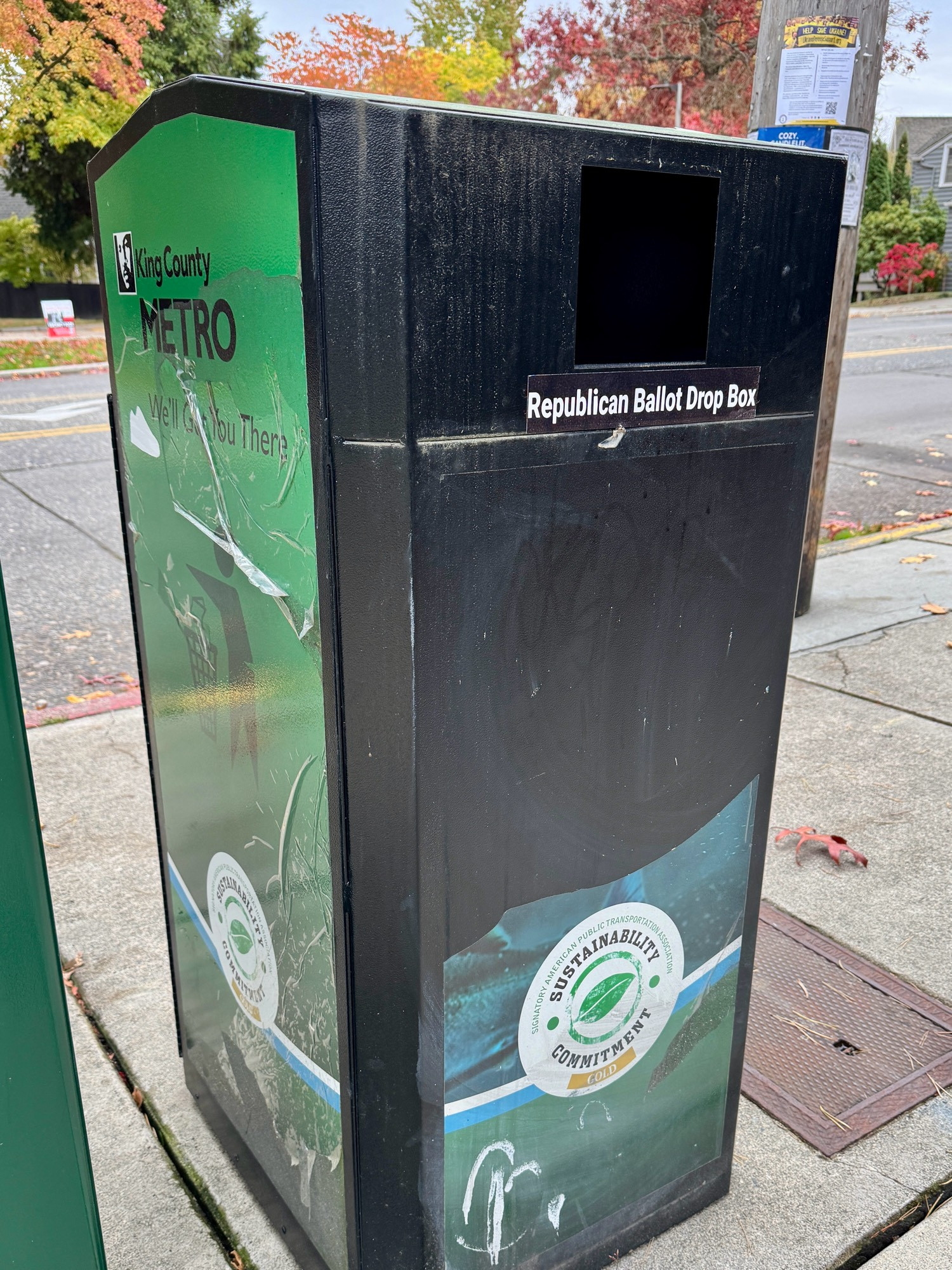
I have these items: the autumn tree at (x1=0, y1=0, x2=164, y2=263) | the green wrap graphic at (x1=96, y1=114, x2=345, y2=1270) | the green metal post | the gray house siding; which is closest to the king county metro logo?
the green wrap graphic at (x1=96, y1=114, x2=345, y2=1270)

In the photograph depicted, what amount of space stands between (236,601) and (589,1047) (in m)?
0.93

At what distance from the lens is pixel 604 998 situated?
1.69 m

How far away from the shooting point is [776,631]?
172cm

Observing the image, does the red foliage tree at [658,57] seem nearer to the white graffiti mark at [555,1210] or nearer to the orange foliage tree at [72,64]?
the orange foliage tree at [72,64]

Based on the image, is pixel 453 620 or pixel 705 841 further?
pixel 705 841

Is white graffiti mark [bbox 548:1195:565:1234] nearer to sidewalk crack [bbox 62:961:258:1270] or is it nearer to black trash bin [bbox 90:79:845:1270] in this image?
black trash bin [bbox 90:79:845:1270]

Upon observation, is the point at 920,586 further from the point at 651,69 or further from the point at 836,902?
the point at 651,69

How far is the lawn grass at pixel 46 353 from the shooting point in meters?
17.5

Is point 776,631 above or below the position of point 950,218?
below

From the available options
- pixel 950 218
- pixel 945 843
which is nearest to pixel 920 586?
pixel 945 843

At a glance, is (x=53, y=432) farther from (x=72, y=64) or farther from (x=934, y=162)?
(x=934, y=162)

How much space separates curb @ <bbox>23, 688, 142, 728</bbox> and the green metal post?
3.02 metres

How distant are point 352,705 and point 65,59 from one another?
22209mm

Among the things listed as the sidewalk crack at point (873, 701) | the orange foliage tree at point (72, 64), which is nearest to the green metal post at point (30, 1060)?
the sidewalk crack at point (873, 701)
